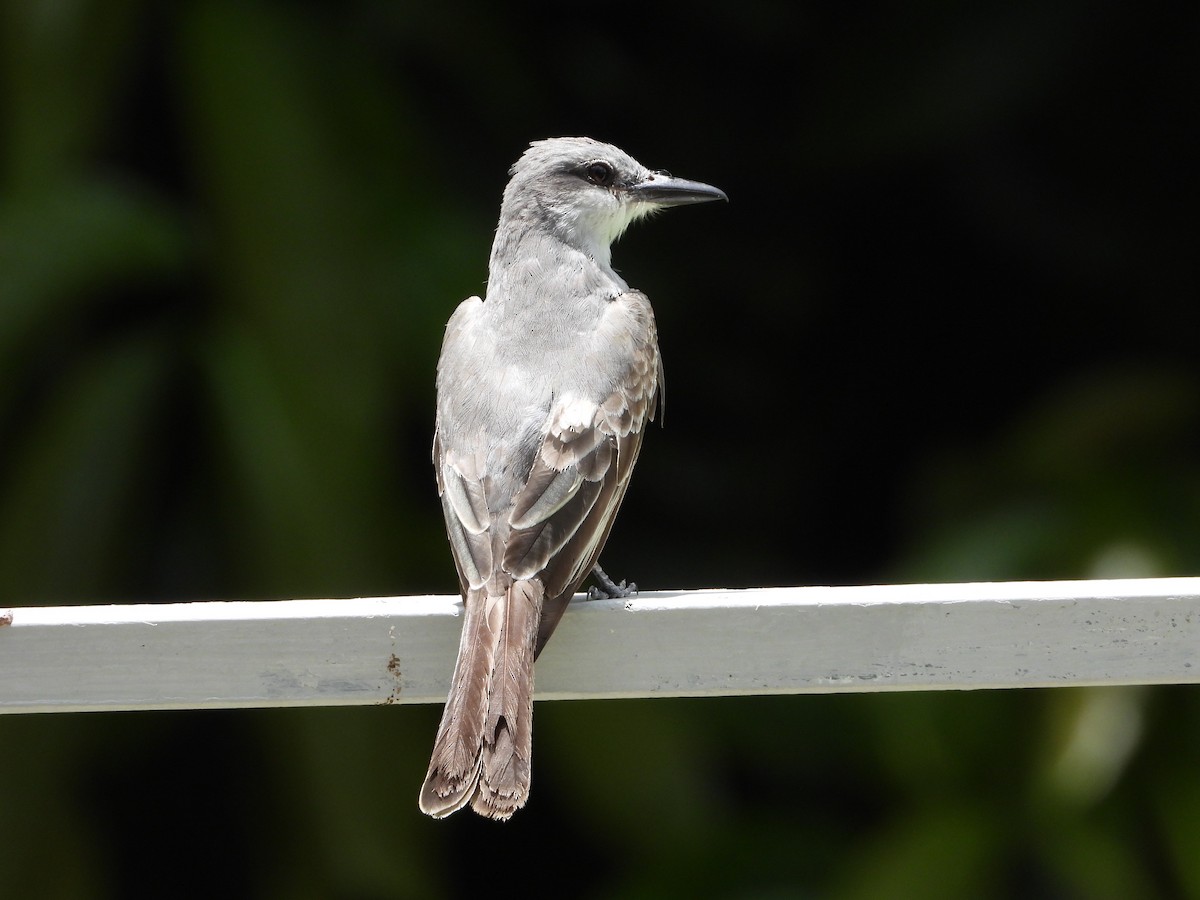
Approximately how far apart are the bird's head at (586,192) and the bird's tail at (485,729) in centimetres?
187

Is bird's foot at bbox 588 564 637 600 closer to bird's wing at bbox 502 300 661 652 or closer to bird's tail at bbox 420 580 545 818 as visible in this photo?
bird's wing at bbox 502 300 661 652

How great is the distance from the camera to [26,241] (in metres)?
5.23

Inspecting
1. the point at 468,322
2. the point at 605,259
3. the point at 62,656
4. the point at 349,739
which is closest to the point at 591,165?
the point at 605,259

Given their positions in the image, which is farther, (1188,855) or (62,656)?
(1188,855)

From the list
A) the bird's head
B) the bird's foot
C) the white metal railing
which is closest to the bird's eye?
the bird's head

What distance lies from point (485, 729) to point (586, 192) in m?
2.22

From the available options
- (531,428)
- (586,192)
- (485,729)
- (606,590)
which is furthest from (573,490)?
(586,192)

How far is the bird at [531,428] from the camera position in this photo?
8.16 feet

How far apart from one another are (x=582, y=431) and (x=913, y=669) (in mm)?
1159

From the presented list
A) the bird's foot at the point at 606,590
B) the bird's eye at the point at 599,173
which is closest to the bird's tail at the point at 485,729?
the bird's foot at the point at 606,590

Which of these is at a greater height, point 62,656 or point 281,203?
point 62,656

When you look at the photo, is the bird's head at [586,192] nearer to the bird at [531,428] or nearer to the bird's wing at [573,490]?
the bird at [531,428]

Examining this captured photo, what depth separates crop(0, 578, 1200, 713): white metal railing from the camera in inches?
88.1

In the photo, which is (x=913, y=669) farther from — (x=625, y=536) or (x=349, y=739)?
(x=625, y=536)
